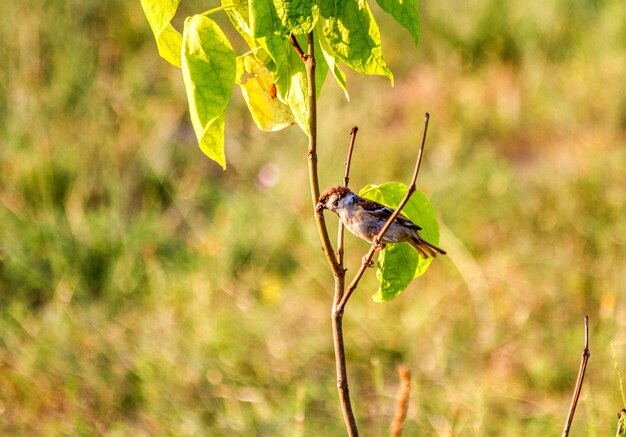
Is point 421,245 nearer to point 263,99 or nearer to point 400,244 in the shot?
point 400,244

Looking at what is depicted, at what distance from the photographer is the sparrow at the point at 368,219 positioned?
149cm

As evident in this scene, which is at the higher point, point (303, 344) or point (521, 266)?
point (521, 266)

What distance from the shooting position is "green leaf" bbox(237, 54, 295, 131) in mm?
1422

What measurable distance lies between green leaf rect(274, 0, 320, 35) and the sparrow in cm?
30

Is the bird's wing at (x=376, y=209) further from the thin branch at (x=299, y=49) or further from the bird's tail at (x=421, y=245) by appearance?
the thin branch at (x=299, y=49)

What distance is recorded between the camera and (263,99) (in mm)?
1430

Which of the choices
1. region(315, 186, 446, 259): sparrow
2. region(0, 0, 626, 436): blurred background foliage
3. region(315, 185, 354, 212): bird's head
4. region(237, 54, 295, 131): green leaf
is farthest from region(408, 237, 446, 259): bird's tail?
region(0, 0, 626, 436): blurred background foliage

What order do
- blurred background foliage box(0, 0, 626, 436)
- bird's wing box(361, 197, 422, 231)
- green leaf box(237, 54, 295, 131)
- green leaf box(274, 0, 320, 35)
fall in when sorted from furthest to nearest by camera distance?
blurred background foliage box(0, 0, 626, 436), bird's wing box(361, 197, 422, 231), green leaf box(237, 54, 295, 131), green leaf box(274, 0, 320, 35)

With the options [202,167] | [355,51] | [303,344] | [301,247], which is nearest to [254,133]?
[202,167]

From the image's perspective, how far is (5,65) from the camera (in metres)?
6.05

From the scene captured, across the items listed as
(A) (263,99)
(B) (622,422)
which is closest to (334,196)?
(A) (263,99)

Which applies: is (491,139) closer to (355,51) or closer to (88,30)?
(88,30)

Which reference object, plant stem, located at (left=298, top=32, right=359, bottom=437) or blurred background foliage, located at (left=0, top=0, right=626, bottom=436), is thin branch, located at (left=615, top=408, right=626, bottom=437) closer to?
plant stem, located at (left=298, top=32, right=359, bottom=437)

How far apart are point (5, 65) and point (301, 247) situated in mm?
2615
